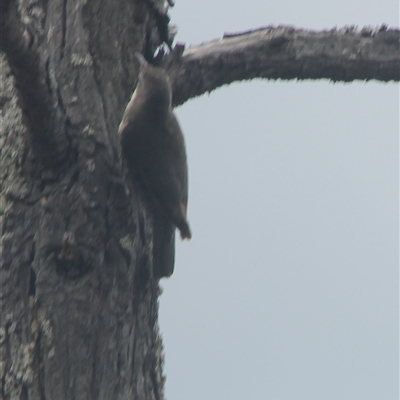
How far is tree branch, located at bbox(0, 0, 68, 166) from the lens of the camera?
1.73 m

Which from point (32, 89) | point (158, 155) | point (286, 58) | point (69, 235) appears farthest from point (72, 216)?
point (286, 58)

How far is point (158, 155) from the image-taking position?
101 inches

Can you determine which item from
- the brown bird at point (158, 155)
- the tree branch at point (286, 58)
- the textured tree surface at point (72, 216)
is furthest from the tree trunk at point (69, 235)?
the tree branch at point (286, 58)

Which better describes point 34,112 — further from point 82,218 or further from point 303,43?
point 303,43

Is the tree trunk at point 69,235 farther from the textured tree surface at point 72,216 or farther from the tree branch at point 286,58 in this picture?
the tree branch at point 286,58

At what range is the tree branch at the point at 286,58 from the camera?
2.66m

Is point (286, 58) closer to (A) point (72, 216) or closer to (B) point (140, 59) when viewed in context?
(B) point (140, 59)

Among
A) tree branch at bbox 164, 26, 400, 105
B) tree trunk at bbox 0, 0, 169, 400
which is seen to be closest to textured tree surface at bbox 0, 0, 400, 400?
tree trunk at bbox 0, 0, 169, 400

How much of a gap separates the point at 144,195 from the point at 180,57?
0.49m

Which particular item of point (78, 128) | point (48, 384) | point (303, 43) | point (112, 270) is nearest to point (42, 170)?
point (78, 128)

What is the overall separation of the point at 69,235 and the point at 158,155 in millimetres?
599

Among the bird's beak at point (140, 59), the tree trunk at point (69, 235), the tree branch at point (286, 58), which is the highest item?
the tree branch at point (286, 58)

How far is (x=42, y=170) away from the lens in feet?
6.91

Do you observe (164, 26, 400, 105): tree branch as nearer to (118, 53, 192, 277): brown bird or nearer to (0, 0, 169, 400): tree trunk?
(118, 53, 192, 277): brown bird
